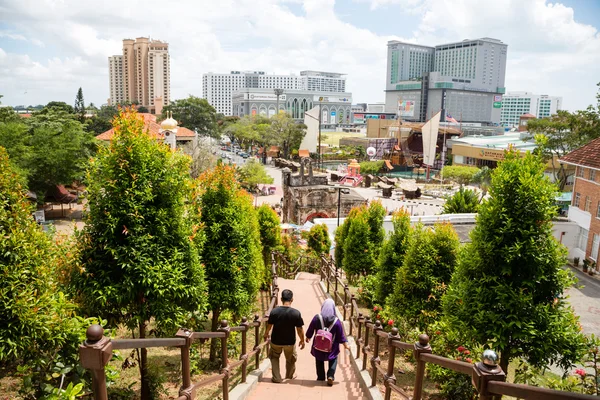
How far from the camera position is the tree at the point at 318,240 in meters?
23.8

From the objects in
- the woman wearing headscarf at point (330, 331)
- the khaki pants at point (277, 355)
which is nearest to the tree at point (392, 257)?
the woman wearing headscarf at point (330, 331)

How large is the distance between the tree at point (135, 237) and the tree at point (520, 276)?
4.29 m

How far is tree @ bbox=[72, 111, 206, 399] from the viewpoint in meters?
6.17

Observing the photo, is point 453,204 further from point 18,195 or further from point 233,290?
point 18,195

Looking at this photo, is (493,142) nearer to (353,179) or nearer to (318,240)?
(353,179)

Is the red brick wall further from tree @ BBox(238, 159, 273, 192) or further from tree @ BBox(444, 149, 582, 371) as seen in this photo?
tree @ BBox(238, 159, 273, 192)

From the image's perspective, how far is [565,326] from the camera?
692 centimetres

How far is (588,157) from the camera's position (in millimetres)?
25000

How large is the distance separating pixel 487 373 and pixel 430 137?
59.4 meters

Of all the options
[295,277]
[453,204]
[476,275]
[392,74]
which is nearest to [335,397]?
[476,275]

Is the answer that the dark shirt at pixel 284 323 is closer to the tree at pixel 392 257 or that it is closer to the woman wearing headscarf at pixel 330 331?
the woman wearing headscarf at pixel 330 331

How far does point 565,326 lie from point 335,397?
11.5ft

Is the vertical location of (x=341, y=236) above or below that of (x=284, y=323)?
below

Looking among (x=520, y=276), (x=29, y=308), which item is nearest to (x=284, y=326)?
(x=29, y=308)
